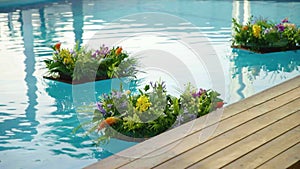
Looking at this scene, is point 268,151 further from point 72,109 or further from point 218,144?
point 72,109

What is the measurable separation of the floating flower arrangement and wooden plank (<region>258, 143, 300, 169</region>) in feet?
13.2

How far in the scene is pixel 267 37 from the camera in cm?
711

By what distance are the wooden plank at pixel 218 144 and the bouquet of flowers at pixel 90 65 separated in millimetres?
2285

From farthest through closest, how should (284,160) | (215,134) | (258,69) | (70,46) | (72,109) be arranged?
(70,46)
(258,69)
(72,109)
(215,134)
(284,160)

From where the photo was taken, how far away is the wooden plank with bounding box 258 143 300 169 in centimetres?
301

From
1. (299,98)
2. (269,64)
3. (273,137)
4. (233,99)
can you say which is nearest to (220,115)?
(273,137)

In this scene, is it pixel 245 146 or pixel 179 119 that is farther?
pixel 179 119

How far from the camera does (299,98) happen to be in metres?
4.37

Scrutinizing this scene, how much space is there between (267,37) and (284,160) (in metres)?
4.20

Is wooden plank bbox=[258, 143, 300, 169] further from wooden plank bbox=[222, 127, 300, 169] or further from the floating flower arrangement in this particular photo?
the floating flower arrangement

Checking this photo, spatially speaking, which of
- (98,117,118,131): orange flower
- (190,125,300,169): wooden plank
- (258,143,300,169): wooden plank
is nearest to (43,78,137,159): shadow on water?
(98,117,118,131): orange flower

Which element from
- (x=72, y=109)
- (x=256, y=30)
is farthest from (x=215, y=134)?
(x=256, y=30)

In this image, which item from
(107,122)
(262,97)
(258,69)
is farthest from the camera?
(258,69)

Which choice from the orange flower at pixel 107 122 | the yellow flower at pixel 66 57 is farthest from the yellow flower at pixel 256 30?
the orange flower at pixel 107 122
